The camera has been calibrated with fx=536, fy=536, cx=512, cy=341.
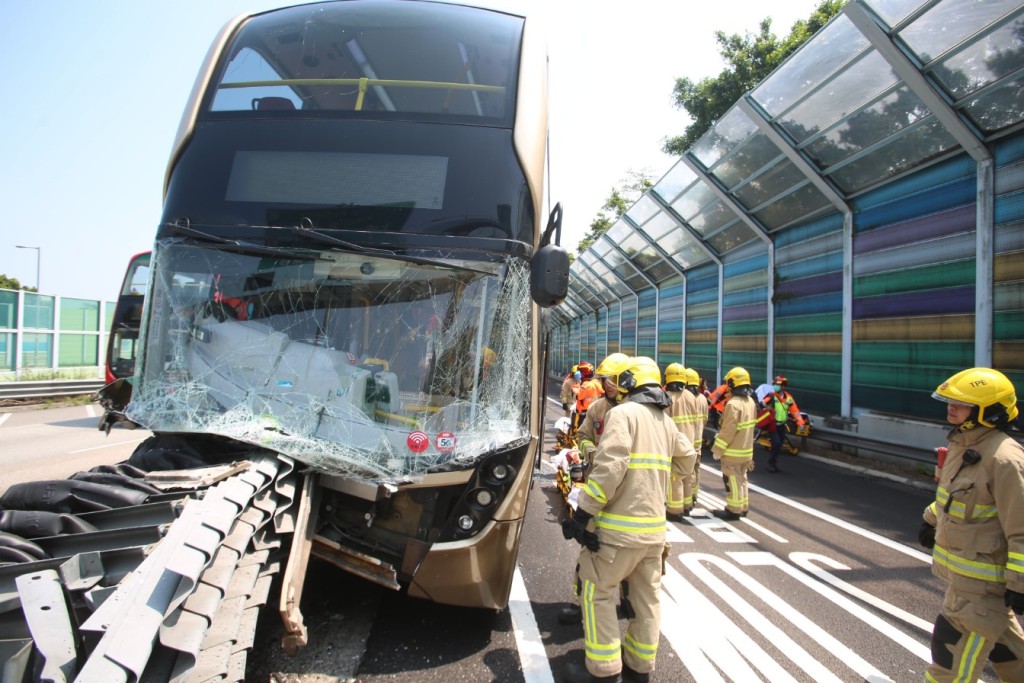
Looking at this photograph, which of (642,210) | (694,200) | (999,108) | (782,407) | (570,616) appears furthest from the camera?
(642,210)

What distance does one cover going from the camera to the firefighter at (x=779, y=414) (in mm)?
9117

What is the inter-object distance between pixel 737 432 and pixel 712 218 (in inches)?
344

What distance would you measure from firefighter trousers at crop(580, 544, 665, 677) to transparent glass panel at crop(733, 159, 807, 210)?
9829mm

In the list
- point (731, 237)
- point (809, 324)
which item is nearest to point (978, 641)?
point (809, 324)

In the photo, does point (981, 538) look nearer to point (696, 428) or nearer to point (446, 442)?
point (446, 442)

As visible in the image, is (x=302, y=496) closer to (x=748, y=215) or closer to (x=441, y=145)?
(x=441, y=145)

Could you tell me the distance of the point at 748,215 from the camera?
492 inches

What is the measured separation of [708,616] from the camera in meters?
3.80

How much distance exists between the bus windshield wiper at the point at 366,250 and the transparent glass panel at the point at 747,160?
9.39 m

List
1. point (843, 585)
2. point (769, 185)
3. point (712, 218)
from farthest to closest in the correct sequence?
point (712, 218)
point (769, 185)
point (843, 585)

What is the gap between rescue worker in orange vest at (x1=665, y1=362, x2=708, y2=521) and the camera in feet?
19.1

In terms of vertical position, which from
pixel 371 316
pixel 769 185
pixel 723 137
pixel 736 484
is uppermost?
pixel 723 137

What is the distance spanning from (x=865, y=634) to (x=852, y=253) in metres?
8.55

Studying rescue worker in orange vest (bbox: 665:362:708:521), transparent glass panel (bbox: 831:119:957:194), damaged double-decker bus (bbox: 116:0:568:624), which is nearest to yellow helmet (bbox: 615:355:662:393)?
damaged double-decker bus (bbox: 116:0:568:624)
